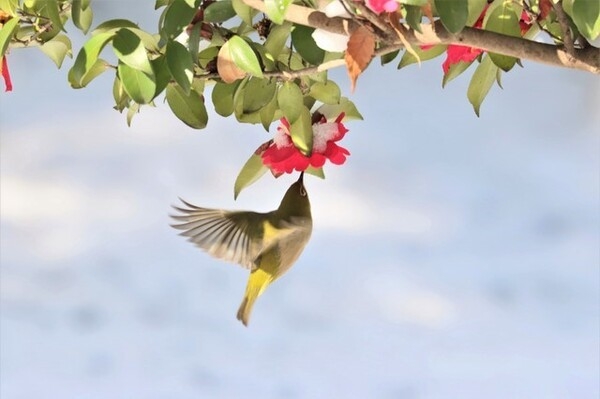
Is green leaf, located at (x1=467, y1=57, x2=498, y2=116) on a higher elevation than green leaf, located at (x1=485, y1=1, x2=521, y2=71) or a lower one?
lower

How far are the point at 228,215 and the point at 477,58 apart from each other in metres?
0.52

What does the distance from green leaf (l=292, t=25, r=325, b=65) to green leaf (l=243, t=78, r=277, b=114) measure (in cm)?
14

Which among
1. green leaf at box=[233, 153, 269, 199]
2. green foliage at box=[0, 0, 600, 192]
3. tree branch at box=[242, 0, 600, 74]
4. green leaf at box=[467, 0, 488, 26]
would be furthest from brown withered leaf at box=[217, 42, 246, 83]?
green leaf at box=[467, 0, 488, 26]

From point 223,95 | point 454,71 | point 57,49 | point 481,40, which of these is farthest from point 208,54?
point 481,40

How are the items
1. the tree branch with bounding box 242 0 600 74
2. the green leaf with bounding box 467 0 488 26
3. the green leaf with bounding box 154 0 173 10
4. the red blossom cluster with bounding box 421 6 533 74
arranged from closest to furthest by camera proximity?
the tree branch with bounding box 242 0 600 74 < the green leaf with bounding box 467 0 488 26 < the red blossom cluster with bounding box 421 6 533 74 < the green leaf with bounding box 154 0 173 10

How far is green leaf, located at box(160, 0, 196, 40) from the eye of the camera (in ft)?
4.66

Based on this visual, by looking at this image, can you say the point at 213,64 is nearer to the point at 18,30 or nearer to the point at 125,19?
the point at 125,19

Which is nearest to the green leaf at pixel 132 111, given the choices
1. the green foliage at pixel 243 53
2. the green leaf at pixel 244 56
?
the green foliage at pixel 243 53

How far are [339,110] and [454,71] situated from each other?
0.21 metres

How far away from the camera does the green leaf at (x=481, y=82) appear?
1.63 metres

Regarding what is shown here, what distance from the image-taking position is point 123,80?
1.37m

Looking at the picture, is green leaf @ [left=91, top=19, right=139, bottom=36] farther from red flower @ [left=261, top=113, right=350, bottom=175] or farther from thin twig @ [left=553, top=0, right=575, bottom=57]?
thin twig @ [left=553, top=0, right=575, bottom=57]

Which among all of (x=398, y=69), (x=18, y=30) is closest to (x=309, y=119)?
(x=398, y=69)

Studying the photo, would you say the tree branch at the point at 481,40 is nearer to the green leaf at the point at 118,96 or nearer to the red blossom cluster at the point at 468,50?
the red blossom cluster at the point at 468,50
